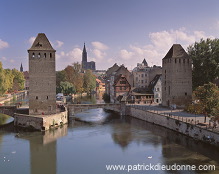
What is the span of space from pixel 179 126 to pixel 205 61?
20.4m

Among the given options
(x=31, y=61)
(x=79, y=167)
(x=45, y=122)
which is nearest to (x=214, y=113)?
(x=79, y=167)

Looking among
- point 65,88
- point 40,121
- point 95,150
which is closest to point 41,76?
point 40,121

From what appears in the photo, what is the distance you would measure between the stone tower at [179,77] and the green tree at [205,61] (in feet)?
11.4

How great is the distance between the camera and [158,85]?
61.9 meters

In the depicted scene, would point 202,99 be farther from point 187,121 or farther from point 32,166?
point 32,166

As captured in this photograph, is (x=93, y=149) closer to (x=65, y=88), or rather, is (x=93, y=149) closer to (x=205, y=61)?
(x=205, y=61)

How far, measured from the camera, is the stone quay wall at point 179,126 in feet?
101

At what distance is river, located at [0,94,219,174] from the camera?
85.0ft

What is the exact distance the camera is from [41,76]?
44.3 m

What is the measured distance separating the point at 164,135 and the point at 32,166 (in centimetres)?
1857

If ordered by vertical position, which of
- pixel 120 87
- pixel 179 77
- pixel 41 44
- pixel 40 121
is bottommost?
pixel 40 121

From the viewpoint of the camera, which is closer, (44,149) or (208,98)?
(44,149)

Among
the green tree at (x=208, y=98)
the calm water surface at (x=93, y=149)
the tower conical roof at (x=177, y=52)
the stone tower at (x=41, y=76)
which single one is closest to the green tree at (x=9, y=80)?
the stone tower at (x=41, y=76)

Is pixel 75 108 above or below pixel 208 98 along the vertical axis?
below
